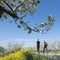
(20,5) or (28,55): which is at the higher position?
(20,5)

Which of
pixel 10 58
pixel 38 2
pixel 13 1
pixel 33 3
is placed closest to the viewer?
pixel 10 58

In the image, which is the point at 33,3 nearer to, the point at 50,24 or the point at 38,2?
the point at 38,2

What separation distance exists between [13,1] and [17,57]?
64.0 ft

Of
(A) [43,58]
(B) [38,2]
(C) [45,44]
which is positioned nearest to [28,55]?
(A) [43,58]

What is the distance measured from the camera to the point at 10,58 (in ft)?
22.2

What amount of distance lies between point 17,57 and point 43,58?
819mm

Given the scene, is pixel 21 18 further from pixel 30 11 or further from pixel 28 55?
pixel 28 55

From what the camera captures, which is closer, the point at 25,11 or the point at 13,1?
the point at 13,1

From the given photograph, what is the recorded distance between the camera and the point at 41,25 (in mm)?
27141

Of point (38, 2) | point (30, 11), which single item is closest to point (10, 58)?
point (38, 2)

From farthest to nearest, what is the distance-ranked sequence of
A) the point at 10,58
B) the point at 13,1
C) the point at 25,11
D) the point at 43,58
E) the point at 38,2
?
the point at 25,11
the point at 13,1
the point at 38,2
the point at 43,58
the point at 10,58

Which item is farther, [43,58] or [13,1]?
[13,1]

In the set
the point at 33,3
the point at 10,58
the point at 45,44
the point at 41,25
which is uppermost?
the point at 33,3

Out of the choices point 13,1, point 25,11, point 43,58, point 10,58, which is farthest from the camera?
point 25,11
